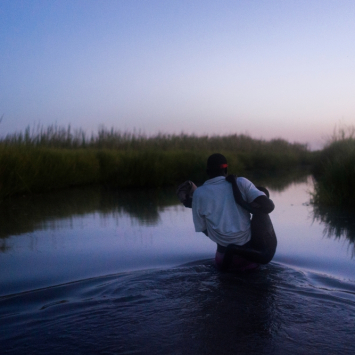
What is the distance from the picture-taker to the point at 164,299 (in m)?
3.35

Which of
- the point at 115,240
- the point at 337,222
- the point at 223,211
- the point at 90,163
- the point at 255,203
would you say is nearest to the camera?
the point at 255,203

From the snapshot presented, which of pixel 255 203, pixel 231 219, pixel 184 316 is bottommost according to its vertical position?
pixel 184 316

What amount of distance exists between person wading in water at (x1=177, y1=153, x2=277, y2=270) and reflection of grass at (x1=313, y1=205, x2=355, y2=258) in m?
1.47

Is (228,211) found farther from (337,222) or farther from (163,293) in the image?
(337,222)

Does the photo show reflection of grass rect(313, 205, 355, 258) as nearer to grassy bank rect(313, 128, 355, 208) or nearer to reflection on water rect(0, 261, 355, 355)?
grassy bank rect(313, 128, 355, 208)

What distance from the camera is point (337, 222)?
678cm

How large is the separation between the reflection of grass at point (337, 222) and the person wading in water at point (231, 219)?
1.47 meters

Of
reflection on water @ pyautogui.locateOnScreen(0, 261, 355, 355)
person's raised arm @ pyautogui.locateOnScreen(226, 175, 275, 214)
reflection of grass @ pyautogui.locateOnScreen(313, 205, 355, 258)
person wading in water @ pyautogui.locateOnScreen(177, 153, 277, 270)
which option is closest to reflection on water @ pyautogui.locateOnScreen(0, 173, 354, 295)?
reflection of grass @ pyautogui.locateOnScreen(313, 205, 355, 258)

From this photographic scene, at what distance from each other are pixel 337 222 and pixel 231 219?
3.50 m

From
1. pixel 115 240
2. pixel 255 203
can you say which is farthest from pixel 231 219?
A: pixel 115 240

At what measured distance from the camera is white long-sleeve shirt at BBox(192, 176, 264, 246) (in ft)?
12.6

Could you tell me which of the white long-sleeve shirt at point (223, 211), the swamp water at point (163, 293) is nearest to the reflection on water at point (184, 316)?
the swamp water at point (163, 293)

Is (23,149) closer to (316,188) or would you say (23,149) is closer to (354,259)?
(316,188)

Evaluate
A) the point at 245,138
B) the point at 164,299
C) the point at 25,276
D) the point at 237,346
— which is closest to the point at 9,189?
the point at 25,276
